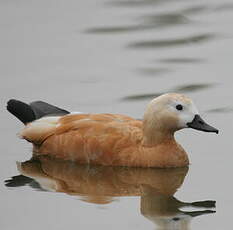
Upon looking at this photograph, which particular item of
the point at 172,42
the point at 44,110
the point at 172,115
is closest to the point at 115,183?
the point at 172,115

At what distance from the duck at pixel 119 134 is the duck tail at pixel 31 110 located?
0.04 ft

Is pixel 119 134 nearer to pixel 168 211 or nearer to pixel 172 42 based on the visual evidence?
pixel 168 211

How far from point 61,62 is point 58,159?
365 centimetres

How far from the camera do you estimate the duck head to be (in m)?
14.0

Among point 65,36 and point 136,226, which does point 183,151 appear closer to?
point 136,226

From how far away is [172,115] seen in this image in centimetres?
1410

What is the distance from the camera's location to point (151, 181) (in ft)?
45.8

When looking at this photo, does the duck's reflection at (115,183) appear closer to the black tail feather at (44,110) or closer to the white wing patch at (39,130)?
the white wing patch at (39,130)

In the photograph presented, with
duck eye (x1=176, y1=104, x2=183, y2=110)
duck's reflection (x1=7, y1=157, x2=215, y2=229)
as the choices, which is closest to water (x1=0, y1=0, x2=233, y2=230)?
duck's reflection (x1=7, y1=157, x2=215, y2=229)

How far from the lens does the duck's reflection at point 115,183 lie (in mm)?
12945

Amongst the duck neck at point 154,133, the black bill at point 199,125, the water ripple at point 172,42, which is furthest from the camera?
the water ripple at point 172,42

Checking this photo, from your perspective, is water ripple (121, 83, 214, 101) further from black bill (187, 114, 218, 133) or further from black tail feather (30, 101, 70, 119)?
black bill (187, 114, 218, 133)

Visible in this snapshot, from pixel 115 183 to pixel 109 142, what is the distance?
60 centimetres

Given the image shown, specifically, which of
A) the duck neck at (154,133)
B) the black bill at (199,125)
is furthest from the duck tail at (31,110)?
the black bill at (199,125)
